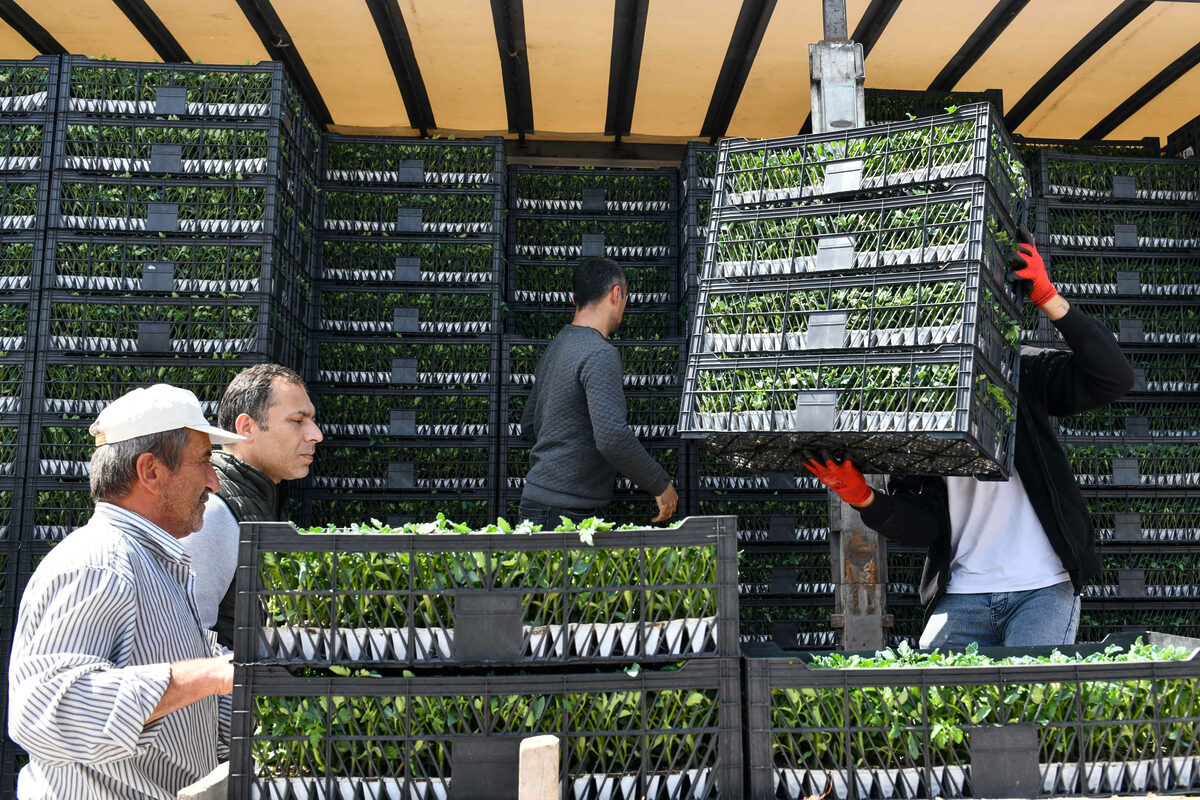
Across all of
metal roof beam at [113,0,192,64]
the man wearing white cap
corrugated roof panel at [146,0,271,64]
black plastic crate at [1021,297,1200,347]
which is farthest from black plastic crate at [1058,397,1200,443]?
metal roof beam at [113,0,192,64]

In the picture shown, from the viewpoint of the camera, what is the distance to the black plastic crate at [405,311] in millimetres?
5242

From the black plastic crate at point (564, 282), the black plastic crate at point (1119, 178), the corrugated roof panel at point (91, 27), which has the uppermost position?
the corrugated roof panel at point (91, 27)

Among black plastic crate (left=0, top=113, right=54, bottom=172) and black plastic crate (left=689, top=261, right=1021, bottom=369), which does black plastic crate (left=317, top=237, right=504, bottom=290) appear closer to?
black plastic crate (left=0, top=113, right=54, bottom=172)

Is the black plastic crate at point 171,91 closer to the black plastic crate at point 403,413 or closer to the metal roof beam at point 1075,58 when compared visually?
the black plastic crate at point 403,413

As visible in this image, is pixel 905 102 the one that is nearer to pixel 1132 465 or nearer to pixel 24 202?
pixel 1132 465

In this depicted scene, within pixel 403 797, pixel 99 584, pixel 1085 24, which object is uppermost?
pixel 1085 24

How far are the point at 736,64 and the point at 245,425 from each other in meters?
3.64

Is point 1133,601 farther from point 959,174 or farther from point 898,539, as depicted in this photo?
point 959,174

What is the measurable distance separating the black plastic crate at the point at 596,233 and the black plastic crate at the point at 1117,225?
6.37 ft

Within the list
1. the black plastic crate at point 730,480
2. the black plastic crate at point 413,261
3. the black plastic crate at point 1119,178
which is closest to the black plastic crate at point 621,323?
the black plastic crate at point 413,261

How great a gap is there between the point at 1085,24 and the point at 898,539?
3.32 metres

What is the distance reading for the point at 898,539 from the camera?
338cm

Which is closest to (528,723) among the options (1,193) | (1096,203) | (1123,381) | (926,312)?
(926,312)

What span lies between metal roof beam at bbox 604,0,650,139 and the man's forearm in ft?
13.2
